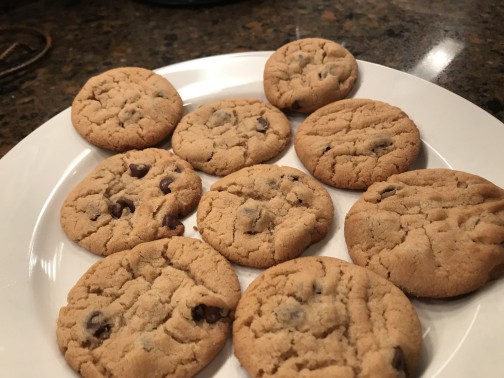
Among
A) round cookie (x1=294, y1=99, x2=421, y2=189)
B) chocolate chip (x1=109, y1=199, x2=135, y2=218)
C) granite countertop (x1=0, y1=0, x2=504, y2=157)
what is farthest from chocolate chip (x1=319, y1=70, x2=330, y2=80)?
chocolate chip (x1=109, y1=199, x2=135, y2=218)

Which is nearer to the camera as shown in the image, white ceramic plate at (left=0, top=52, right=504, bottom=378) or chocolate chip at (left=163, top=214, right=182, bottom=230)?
white ceramic plate at (left=0, top=52, right=504, bottom=378)

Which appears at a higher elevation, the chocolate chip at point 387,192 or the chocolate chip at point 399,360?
the chocolate chip at point 387,192

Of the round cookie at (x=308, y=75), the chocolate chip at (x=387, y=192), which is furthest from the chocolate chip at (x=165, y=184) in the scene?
the chocolate chip at (x=387, y=192)

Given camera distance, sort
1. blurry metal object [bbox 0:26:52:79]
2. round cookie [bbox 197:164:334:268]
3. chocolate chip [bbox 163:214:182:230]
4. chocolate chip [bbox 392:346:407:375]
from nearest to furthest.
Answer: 1. chocolate chip [bbox 392:346:407:375]
2. round cookie [bbox 197:164:334:268]
3. chocolate chip [bbox 163:214:182:230]
4. blurry metal object [bbox 0:26:52:79]

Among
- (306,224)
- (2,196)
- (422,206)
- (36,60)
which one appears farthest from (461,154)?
(36,60)

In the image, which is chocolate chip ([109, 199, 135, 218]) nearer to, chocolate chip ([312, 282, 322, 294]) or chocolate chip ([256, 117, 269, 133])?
chocolate chip ([256, 117, 269, 133])

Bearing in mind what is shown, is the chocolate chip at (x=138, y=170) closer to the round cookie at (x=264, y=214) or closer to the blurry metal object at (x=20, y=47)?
the round cookie at (x=264, y=214)

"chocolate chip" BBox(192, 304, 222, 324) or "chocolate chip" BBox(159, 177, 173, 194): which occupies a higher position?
"chocolate chip" BBox(159, 177, 173, 194)
